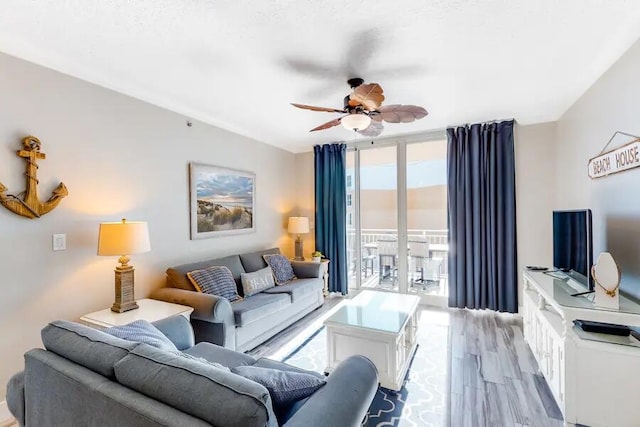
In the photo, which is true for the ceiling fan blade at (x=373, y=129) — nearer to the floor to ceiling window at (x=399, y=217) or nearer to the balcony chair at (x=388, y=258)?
the floor to ceiling window at (x=399, y=217)

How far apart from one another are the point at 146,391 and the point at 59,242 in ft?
6.11

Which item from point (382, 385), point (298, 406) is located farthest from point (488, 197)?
point (298, 406)

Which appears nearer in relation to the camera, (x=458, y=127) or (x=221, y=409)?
(x=221, y=409)

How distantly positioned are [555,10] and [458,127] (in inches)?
92.7

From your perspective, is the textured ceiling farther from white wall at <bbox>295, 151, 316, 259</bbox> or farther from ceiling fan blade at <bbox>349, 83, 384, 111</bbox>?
white wall at <bbox>295, 151, 316, 259</bbox>

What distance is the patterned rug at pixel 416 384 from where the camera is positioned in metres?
1.99

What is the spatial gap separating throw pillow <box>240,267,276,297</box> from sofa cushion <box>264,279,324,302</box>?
0.08 meters

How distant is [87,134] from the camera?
2.45m

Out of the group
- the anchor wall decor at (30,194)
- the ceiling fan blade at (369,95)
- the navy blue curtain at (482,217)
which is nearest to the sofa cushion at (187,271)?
the anchor wall decor at (30,194)

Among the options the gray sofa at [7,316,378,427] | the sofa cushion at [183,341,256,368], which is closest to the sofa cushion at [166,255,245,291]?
the sofa cushion at [183,341,256,368]

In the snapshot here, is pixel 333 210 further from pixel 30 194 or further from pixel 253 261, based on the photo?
pixel 30 194

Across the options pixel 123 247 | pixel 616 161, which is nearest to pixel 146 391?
pixel 123 247

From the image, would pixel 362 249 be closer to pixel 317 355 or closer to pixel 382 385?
pixel 317 355

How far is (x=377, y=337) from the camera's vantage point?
2.33m
